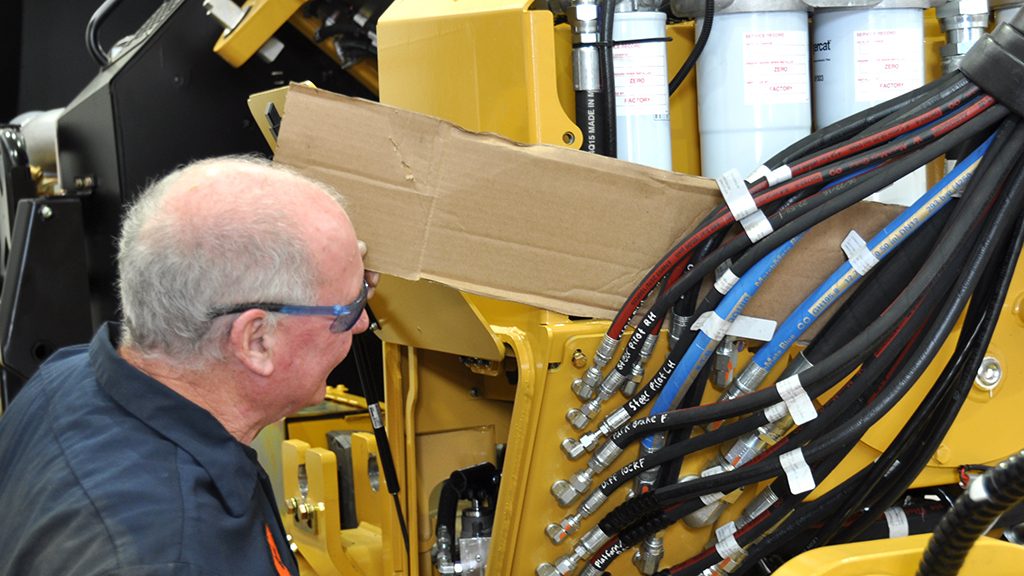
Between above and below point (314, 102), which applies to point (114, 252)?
below

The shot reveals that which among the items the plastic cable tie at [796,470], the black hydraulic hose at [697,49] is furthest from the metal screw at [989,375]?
the black hydraulic hose at [697,49]

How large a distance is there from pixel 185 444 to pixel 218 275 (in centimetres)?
22

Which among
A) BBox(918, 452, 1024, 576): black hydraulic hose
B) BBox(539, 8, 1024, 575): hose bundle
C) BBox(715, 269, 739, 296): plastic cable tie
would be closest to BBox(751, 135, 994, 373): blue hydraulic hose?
BBox(539, 8, 1024, 575): hose bundle

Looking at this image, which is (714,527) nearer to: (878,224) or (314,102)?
(878,224)

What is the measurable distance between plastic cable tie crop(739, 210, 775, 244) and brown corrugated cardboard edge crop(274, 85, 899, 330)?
0.09 m

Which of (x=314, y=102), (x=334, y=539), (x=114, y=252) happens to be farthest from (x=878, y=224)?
(x=114, y=252)

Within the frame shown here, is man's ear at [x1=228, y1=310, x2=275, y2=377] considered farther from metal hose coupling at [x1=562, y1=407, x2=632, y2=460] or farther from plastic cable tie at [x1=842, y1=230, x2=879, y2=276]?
plastic cable tie at [x1=842, y1=230, x2=879, y2=276]

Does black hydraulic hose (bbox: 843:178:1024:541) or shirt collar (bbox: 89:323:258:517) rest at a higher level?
shirt collar (bbox: 89:323:258:517)

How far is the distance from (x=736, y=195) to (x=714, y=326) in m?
0.21

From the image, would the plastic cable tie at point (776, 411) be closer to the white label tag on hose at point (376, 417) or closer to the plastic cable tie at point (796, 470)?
the plastic cable tie at point (796, 470)

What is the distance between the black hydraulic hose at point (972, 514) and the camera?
137 centimetres

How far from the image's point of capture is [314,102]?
6.14ft

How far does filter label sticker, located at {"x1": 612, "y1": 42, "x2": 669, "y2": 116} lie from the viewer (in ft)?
6.71

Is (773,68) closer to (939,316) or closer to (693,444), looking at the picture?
(939,316)
